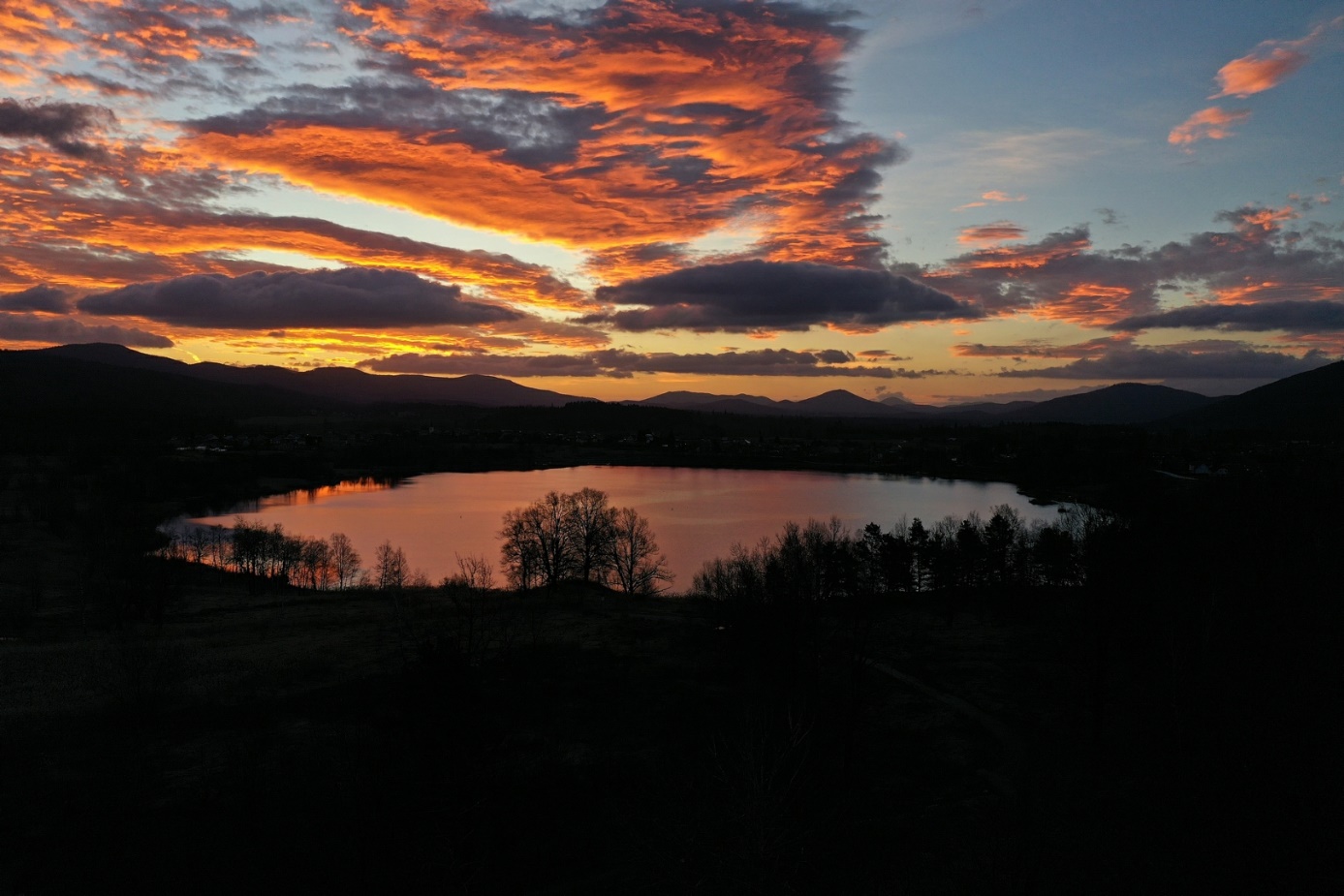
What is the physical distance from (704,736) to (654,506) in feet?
231

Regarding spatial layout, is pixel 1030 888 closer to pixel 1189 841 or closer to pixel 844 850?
pixel 844 850

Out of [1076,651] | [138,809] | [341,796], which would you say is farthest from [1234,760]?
→ [138,809]

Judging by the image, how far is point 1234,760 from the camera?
17.0 metres

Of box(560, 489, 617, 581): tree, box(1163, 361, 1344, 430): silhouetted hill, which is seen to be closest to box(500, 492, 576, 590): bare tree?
box(560, 489, 617, 581): tree

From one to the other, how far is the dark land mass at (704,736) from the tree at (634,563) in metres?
9.08

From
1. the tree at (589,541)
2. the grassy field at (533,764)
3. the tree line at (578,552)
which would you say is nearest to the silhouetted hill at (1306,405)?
the tree line at (578,552)

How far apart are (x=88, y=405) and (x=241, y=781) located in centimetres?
19842

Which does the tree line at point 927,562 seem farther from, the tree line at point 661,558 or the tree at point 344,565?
the tree at point 344,565

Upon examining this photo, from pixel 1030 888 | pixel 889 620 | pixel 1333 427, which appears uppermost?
pixel 1333 427

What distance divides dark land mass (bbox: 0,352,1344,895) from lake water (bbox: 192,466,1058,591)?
2520 cm

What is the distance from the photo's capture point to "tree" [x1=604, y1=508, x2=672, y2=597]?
170 feet

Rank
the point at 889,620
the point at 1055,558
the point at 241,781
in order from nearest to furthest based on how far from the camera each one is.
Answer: the point at 241,781, the point at 889,620, the point at 1055,558

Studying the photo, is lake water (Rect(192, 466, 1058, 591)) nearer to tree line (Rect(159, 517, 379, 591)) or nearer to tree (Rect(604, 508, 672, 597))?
tree (Rect(604, 508, 672, 597))

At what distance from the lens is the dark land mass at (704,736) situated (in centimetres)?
1286
